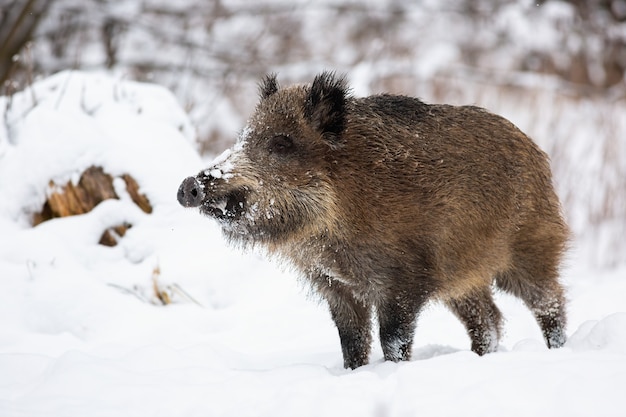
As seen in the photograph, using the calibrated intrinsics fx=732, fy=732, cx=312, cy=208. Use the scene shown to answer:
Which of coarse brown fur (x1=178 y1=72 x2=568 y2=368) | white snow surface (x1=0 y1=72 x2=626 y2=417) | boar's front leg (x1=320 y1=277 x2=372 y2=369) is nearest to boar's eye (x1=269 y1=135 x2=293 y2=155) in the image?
coarse brown fur (x1=178 y1=72 x2=568 y2=368)

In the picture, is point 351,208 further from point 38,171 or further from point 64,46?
point 64,46

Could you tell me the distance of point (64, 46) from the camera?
11125 millimetres

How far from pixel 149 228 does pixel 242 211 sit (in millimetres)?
2482

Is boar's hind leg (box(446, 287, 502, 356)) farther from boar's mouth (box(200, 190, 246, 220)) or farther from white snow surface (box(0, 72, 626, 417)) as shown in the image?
boar's mouth (box(200, 190, 246, 220))

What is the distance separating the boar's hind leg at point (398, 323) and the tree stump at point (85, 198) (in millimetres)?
2708

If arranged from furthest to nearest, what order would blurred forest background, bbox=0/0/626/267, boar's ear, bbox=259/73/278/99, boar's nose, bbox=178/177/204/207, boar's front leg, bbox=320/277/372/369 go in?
blurred forest background, bbox=0/0/626/267, boar's ear, bbox=259/73/278/99, boar's front leg, bbox=320/277/372/369, boar's nose, bbox=178/177/204/207

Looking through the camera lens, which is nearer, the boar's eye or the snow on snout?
the snow on snout

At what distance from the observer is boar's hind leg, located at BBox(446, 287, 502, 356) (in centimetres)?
464

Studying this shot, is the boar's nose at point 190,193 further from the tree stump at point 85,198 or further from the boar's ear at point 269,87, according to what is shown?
the tree stump at point 85,198

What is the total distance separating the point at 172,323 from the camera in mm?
5066

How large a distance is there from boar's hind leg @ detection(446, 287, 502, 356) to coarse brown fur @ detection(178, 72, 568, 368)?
0.43 metres

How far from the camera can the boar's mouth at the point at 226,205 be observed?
3.52 metres

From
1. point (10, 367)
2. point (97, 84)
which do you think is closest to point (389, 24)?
point (97, 84)

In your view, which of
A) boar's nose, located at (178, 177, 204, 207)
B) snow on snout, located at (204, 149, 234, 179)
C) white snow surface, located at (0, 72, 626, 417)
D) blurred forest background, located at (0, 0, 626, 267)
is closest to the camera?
white snow surface, located at (0, 72, 626, 417)
